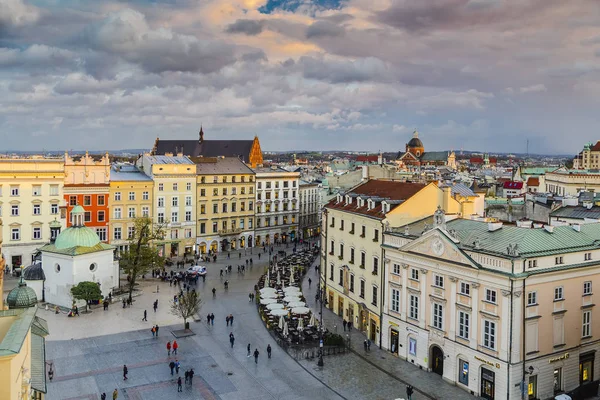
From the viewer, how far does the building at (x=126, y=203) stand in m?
83.8

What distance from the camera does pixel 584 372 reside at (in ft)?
130

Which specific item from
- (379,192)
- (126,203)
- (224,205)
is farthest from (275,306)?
(224,205)

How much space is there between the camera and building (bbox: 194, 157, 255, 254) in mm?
92688

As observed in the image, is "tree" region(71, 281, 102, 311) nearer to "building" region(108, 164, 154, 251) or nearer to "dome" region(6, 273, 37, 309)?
"dome" region(6, 273, 37, 309)

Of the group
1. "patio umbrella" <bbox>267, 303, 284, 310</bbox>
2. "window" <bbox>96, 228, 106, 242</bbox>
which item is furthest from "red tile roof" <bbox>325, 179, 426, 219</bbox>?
"window" <bbox>96, 228, 106, 242</bbox>

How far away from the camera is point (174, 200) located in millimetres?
89562

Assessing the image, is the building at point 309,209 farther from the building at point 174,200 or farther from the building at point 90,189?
the building at point 90,189

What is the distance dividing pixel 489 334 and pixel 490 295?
2.51m

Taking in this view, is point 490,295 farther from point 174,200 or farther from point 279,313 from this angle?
point 174,200

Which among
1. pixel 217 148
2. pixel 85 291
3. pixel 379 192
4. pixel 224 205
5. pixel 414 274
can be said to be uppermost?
pixel 217 148

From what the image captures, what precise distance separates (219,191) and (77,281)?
38905mm

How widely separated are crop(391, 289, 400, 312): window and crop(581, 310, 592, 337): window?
42.8 feet

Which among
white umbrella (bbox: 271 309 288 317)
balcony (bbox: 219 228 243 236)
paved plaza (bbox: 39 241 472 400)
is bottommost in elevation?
paved plaza (bbox: 39 241 472 400)

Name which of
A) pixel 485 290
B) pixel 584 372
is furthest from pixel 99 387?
pixel 584 372
